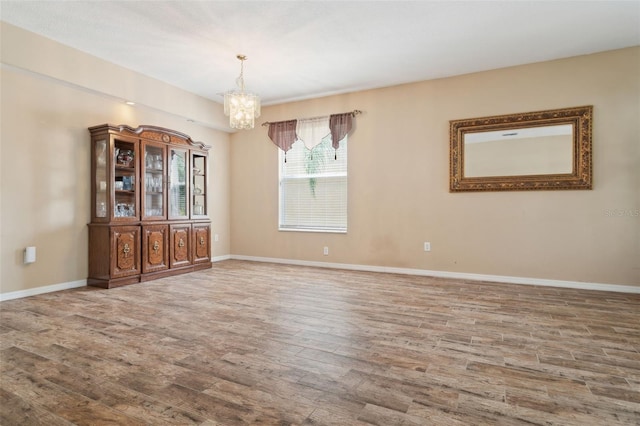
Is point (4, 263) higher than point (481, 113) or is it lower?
lower

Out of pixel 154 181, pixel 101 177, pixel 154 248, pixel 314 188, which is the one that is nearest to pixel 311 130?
pixel 314 188

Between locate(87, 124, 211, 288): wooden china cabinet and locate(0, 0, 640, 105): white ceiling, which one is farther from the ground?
locate(0, 0, 640, 105): white ceiling

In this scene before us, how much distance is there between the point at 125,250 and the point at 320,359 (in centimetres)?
326

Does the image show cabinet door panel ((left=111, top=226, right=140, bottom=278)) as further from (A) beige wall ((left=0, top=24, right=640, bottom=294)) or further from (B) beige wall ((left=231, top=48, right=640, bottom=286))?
(B) beige wall ((left=231, top=48, right=640, bottom=286))

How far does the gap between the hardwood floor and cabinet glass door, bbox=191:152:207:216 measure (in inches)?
79.5

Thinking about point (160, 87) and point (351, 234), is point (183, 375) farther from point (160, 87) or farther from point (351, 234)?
point (160, 87)

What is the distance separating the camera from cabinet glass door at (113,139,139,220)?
4.35m

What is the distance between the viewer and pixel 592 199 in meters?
4.13

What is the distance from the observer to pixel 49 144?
13.1 ft

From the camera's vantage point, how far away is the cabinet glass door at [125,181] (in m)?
4.35

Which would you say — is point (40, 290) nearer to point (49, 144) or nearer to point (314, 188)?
Answer: point (49, 144)

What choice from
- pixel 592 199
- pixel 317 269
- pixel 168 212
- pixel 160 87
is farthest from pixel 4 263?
pixel 592 199

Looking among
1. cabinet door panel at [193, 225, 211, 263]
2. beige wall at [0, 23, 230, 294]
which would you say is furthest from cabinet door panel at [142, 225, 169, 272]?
beige wall at [0, 23, 230, 294]

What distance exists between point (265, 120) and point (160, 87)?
5.98 feet
